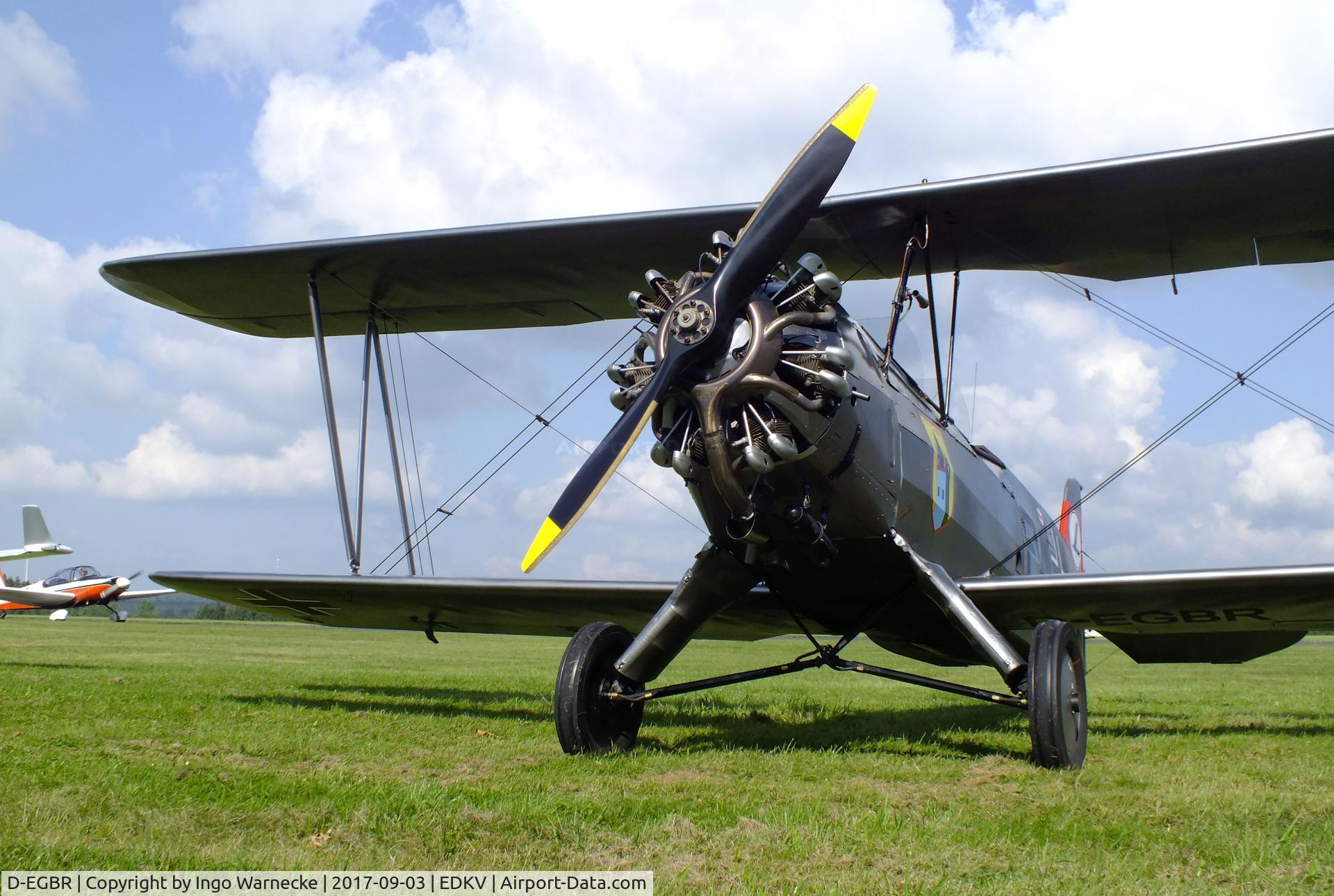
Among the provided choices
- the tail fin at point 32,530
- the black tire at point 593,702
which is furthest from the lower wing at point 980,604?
the tail fin at point 32,530

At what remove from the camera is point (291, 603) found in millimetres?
9477

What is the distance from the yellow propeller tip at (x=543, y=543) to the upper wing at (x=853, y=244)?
2894 mm

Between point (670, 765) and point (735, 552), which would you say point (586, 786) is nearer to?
point (670, 765)

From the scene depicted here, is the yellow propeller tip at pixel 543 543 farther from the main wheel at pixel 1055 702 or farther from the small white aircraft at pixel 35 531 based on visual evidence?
the small white aircraft at pixel 35 531

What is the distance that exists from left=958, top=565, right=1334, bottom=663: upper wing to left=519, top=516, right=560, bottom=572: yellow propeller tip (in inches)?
111

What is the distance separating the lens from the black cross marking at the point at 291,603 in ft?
30.1

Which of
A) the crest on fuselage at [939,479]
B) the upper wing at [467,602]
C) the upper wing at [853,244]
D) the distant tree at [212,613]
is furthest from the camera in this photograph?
the distant tree at [212,613]

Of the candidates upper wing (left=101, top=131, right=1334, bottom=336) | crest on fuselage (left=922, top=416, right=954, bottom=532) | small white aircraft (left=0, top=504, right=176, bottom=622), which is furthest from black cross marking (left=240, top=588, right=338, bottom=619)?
small white aircraft (left=0, top=504, right=176, bottom=622)

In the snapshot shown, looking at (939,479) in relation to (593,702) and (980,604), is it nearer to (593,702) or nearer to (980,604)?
(980,604)

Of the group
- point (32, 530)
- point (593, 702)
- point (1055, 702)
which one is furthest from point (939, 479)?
point (32, 530)

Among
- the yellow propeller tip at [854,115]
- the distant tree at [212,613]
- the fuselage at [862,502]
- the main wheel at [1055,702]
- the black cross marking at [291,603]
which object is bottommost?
the distant tree at [212,613]

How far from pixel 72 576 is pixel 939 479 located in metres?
35.6

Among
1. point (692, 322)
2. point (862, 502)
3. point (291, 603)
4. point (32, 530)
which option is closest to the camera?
point (692, 322)

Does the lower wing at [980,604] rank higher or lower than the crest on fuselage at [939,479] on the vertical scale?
lower
